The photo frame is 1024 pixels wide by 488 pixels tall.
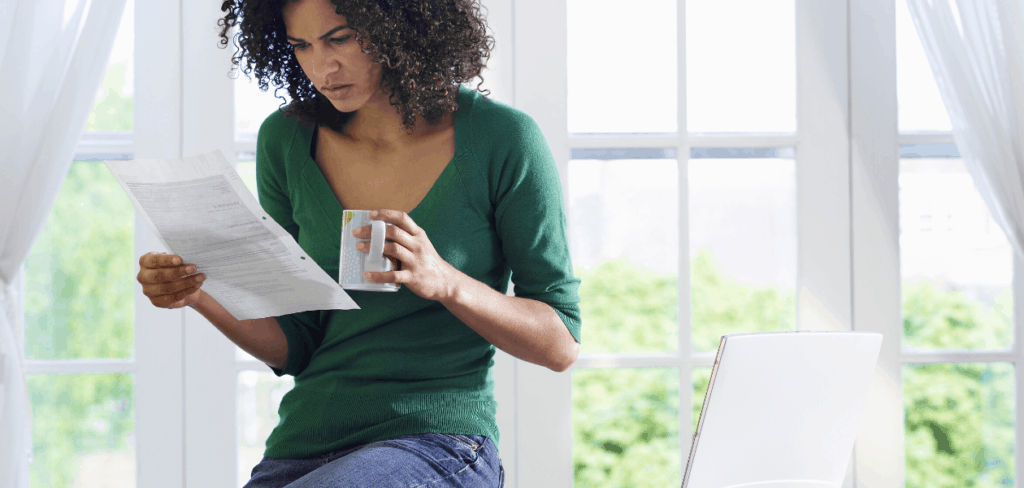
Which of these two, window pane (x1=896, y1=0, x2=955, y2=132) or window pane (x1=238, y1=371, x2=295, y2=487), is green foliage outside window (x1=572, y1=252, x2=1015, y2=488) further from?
window pane (x1=238, y1=371, x2=295, y2=487)

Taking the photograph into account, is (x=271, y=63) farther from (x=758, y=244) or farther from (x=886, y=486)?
(x=886, y=486)

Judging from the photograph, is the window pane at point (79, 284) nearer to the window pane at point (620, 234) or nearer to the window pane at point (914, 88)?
the window pane at point (620, 234)

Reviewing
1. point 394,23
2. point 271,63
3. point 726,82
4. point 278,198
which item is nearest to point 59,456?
point 278,198

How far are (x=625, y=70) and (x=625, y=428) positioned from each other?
33.9 inches

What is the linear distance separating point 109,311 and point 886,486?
189cm

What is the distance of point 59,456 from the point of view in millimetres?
1581

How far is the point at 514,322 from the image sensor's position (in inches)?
35.9

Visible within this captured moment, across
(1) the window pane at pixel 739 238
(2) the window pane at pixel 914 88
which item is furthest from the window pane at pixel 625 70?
(2) the window pane at pixel 914 88

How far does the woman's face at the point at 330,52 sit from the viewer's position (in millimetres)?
963

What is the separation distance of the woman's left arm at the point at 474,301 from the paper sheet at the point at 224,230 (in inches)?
3.5

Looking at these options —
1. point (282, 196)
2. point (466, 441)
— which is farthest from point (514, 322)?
point (282, 196)

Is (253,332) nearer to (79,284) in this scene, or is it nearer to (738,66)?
(79,284)

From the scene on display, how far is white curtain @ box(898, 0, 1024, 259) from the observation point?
55.7 inches

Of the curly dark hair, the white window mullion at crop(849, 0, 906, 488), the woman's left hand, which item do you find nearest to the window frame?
the white window mullion at crop(849, 0, 906, 488)
